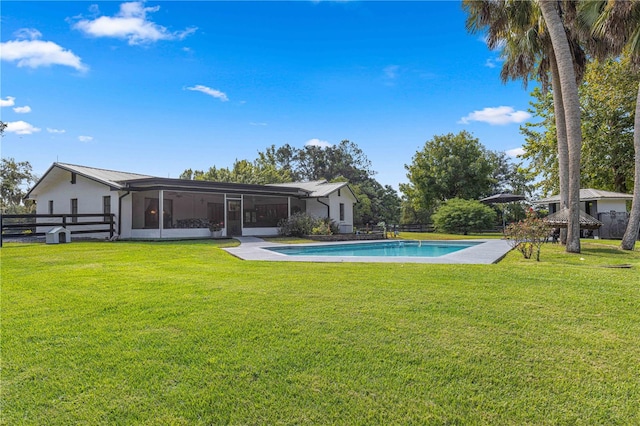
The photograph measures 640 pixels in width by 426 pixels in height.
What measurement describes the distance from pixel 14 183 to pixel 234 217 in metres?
23.1

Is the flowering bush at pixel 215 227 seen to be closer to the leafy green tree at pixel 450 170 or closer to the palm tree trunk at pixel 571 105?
the palm tree trunk at pixel 571 105

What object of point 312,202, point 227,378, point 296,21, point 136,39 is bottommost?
point 227,378

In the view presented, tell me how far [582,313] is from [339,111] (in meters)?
22.5

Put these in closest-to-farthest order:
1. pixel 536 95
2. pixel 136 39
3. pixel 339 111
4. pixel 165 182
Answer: pixel 136 39, pixel 165 182, pixel 536 95, pixel 339 111

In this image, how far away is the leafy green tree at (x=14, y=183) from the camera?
29.3m

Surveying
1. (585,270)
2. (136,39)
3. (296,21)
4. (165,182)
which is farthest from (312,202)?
(585,270)

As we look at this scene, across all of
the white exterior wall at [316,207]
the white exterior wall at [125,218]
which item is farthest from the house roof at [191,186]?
the white exterior wall at [316,207]

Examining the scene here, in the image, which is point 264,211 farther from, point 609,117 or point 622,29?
point 609,117

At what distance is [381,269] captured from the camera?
7.48 m

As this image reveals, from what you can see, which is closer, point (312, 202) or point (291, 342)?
point (291, 342)

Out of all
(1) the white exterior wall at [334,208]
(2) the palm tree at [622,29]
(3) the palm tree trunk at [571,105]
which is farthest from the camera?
(1) the white exterior wall at [334,208]

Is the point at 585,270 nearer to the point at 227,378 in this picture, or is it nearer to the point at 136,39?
the point at 227,378

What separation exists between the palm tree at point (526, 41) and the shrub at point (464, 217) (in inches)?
394

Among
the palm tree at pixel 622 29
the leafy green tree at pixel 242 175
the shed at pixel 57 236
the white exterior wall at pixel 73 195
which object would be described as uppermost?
the palm tree at pixel 622 29
